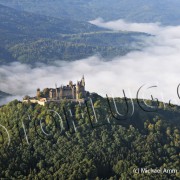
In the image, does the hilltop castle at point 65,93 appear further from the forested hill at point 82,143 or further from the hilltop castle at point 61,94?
the forested hill at point 82,143

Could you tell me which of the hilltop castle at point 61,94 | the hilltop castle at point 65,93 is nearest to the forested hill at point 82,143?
the hilltop castle at point 61,94

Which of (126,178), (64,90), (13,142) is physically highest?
(64,90)

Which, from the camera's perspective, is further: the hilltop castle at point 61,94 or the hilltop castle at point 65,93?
the hilltop castle at point 65,93

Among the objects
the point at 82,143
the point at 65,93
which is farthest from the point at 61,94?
the point at 82,143

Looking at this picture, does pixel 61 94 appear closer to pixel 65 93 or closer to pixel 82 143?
pixel 65 93

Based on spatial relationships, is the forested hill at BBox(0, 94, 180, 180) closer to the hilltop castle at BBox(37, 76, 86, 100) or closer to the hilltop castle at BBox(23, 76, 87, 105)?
the hilltop castle at BBox(23, 76, 87, 105)

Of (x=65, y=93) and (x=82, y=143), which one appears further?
(x=65, y=93)

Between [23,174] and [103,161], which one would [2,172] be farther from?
[103,161]

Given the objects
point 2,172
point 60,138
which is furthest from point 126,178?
point 2,172
